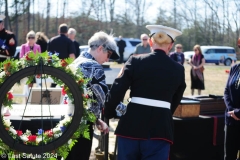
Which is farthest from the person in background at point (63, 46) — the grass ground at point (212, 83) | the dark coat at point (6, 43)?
the grass ground at point (212, 83)

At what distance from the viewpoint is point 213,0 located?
22.2 metres

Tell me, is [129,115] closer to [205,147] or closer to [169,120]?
[169,120]

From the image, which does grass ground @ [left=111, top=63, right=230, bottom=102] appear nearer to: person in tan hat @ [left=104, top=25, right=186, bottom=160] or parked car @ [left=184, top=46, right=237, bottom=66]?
person in tan hat @ [left=104, top=25, right=186, bottom=160]

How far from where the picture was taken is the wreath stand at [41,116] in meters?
3.01

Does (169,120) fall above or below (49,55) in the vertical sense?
below

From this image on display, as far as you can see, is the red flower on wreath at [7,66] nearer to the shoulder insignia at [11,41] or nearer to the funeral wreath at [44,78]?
the funeral wreath at [44,78]

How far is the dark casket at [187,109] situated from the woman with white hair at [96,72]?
1.39 m

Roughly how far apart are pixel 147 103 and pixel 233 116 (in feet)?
4.94

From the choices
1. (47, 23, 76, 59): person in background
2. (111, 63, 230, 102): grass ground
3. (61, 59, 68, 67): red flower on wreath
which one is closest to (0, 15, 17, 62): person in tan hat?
(47, 23, 76, 59): person in background

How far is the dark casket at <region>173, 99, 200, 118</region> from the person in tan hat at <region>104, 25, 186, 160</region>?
5.32ft

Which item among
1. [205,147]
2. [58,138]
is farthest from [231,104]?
[58,138]

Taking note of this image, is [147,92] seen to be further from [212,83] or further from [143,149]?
[212,83]

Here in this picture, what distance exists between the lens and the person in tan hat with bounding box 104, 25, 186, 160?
10.6 ft

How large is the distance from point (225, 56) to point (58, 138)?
32.2m
